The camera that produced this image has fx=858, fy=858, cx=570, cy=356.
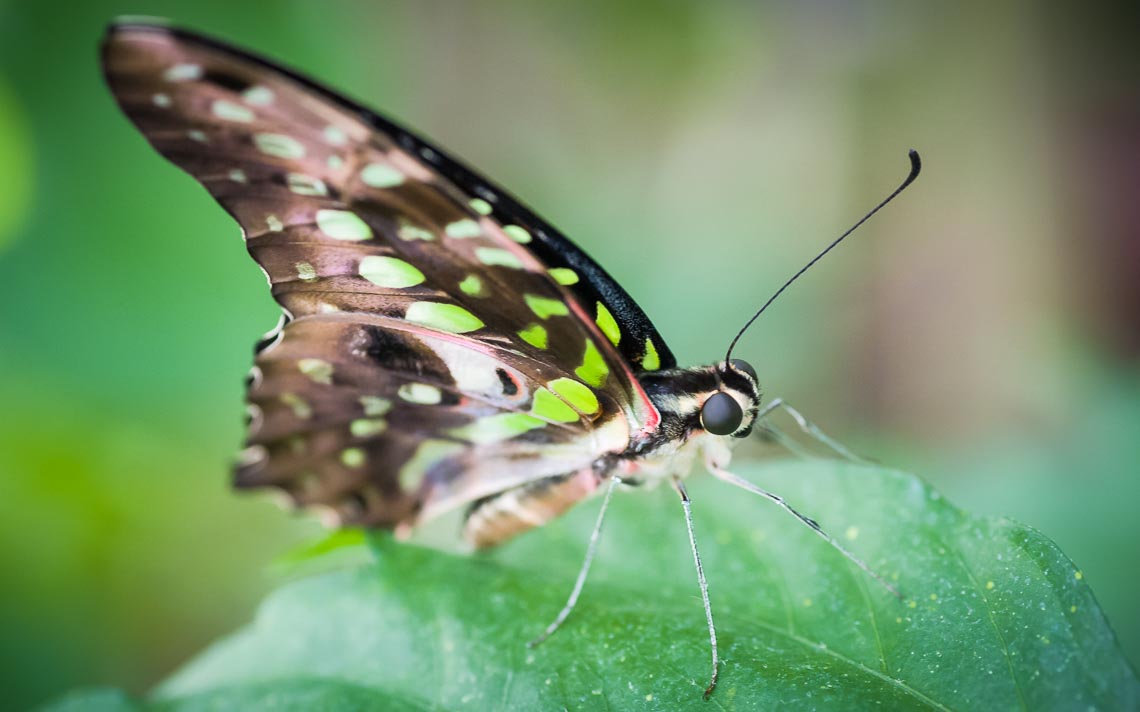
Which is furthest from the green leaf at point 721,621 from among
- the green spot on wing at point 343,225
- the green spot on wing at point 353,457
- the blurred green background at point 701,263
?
the blurred green background at point 701,263

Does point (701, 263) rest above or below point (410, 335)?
below

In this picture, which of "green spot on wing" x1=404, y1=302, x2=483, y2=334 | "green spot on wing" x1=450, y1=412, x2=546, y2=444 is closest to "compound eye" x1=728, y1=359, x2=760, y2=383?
"green spot on wing" x1=450, y1=412, x2=546, y2=444

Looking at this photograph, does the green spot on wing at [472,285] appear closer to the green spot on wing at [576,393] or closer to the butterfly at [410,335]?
the butterfly at [410,335]

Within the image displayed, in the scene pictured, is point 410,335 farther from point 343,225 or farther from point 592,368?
point 592,368

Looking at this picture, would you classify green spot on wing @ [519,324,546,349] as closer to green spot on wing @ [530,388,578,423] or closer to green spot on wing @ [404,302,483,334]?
green spot on wing @ [404,302,483,334]

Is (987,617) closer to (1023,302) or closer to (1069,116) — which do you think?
(1023,302)

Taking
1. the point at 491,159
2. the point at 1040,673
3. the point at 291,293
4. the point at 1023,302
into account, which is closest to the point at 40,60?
the point at 491,159

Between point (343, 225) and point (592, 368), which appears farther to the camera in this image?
point (592, 368)

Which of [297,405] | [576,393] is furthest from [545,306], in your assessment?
[297,405]
